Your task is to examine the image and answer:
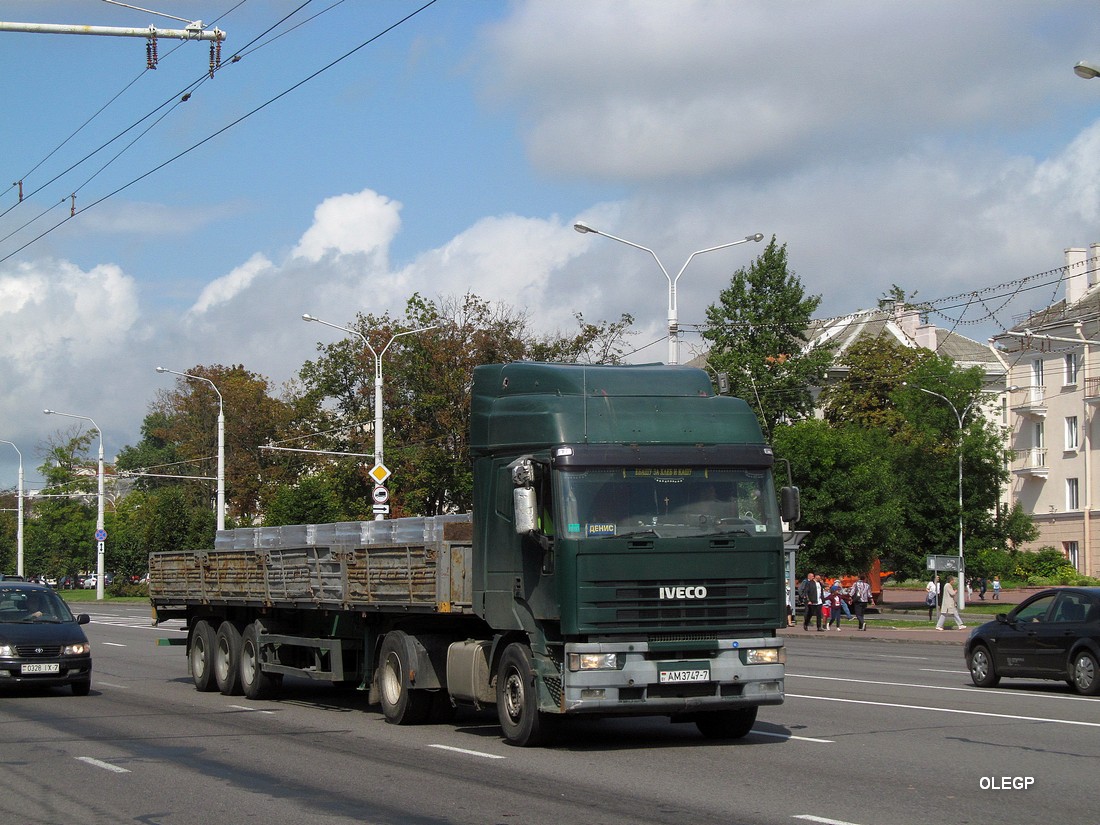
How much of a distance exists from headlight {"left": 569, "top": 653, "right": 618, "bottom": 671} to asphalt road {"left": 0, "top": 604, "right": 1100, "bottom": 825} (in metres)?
0.81

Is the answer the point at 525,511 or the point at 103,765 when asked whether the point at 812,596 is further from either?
the point at 103,765

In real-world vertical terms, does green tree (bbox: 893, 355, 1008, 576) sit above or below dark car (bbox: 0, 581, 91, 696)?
above

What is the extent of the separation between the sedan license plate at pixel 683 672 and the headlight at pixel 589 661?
20.0 inches

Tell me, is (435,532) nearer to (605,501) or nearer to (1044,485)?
(605,501)

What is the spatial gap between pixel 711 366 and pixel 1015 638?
4763cm

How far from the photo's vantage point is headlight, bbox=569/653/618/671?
11664mm

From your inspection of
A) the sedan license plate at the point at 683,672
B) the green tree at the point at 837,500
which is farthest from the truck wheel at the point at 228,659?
the green tree at the point at 837,500

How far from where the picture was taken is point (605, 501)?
11984 millimetres

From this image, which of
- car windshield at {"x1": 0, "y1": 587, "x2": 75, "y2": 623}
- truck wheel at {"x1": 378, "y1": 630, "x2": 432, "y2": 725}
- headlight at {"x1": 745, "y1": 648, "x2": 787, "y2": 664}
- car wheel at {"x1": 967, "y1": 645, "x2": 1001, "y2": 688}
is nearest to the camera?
headlight at {"x1": 745, "y1": 648, "x2": 787, "y2": 664}

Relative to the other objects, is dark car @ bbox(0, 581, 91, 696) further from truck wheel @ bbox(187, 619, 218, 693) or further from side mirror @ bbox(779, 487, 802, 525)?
side mirror @ bbox(779, 487, 802, 525)

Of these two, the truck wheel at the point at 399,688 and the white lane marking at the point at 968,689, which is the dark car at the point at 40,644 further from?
the white lane marking at the point at 968,689

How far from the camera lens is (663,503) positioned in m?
12.1

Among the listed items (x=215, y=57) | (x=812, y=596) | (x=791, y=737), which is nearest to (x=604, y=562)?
(x=791, y=737)

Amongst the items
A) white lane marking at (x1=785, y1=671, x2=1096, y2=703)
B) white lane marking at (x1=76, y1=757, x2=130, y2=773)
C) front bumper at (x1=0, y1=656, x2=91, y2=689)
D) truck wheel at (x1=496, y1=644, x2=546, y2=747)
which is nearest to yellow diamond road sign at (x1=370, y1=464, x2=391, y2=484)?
white lane marking at (x1=785, y1=671, x2=1096, y2=703)
